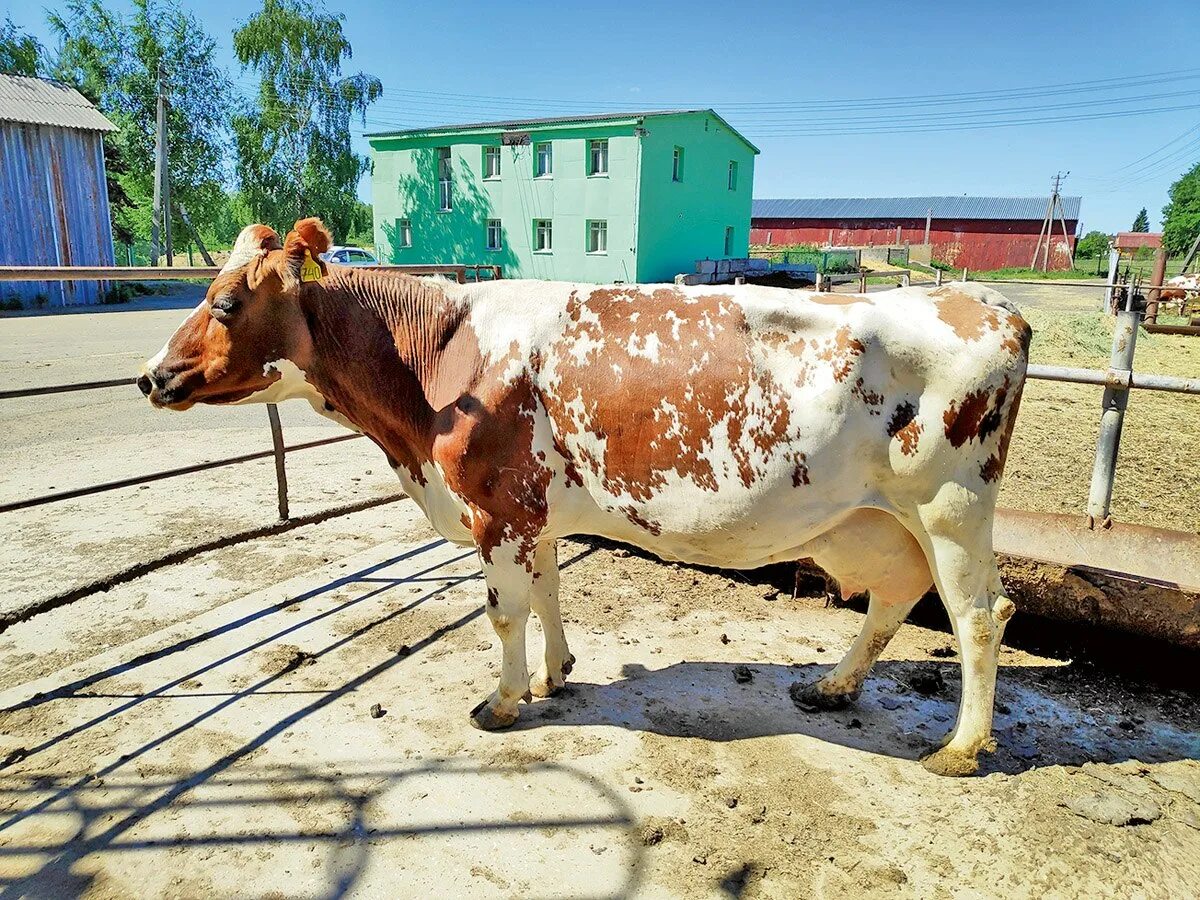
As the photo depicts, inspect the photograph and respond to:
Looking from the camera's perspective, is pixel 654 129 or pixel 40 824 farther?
pixel 654 129

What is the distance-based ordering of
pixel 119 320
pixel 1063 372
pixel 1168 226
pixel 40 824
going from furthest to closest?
pixel 1168 226 < pixel 119 320 < pixel 1063 372 < pixel 40 824

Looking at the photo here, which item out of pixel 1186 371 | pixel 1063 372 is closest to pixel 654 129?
pixel 1186 371

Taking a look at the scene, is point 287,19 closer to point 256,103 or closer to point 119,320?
point 256,103

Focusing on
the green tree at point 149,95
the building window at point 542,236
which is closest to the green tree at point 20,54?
the green tree at point 149,95

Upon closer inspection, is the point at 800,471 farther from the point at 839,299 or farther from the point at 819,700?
the point at 819,700

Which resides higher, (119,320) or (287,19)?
(287,19)

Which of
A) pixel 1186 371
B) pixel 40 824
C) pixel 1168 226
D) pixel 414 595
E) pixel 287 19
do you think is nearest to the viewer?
pixel 40 824


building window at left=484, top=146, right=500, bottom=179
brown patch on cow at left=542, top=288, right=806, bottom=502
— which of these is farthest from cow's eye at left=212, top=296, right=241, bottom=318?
building window at left=484, top=146, right=500, bottom=179

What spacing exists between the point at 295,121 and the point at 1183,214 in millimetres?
68303

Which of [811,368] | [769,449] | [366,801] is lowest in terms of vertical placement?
[366,801]

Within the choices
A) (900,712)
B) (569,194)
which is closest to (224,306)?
(900,712)

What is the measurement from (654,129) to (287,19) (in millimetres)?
18602

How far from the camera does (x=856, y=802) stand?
312cm

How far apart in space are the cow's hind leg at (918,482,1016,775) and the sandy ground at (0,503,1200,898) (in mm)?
154
